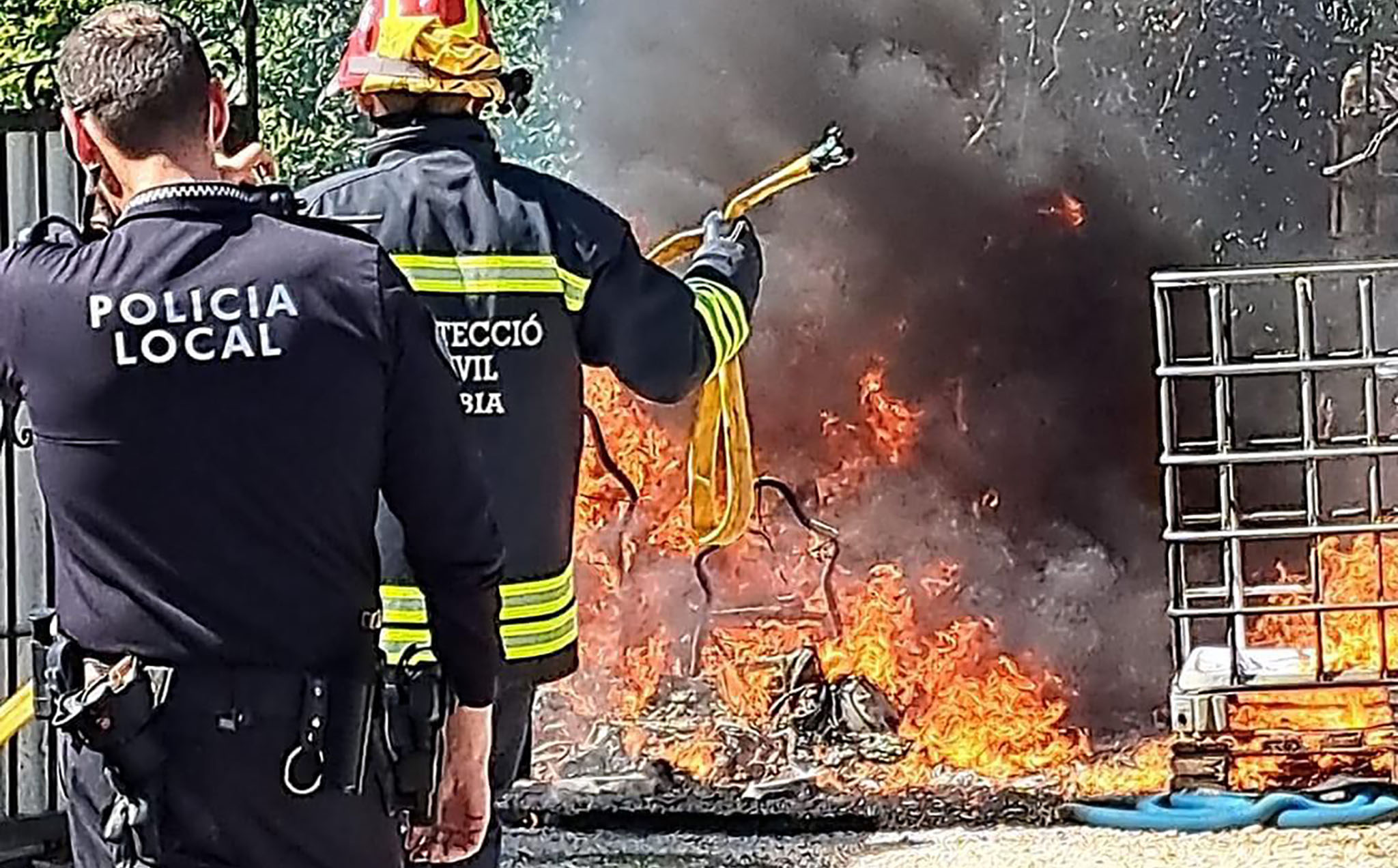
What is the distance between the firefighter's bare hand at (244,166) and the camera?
2.89m

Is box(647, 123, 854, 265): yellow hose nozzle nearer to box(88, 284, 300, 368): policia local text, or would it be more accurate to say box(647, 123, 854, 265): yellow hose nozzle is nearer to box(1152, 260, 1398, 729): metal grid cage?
box(1152, 260, 1398, 729): metal grid cage

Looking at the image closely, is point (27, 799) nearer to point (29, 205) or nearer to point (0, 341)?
point (29, 205)

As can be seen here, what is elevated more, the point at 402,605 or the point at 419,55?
the point at 419,55

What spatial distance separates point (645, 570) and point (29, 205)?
239 centimetres

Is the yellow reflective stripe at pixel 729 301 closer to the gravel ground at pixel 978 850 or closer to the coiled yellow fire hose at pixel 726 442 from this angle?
the coiled yellow fire hose at pixel 726 442

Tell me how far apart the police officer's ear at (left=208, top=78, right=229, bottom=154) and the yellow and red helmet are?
93cm

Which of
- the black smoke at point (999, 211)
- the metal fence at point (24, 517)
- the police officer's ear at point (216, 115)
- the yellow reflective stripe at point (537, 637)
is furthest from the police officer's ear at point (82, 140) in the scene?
the black smoke at point (999, 211)

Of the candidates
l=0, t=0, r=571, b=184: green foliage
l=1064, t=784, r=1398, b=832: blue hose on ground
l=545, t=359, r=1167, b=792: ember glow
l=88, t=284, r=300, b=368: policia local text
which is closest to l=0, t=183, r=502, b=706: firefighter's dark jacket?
l=88, t=284, r=300, b=368: policia local text

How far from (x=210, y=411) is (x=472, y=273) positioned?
1.07 m

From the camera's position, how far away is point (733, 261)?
4.10 metres

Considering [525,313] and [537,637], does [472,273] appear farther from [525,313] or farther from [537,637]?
[537,637]

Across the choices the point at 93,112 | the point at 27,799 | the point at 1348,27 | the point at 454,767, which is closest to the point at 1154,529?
the point at 1348,27

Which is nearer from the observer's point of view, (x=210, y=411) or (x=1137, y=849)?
(x=210, y=411)

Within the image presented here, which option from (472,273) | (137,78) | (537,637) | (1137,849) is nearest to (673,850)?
(1137,849)
